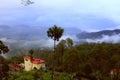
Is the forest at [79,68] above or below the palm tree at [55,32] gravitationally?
below

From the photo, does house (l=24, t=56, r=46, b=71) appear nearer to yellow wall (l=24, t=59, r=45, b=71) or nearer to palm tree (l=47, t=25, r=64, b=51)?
yellow wall (l=24, t=59, r=45, b=71)

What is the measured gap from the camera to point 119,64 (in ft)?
329

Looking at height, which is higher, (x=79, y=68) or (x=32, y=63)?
(x=32, y=63)

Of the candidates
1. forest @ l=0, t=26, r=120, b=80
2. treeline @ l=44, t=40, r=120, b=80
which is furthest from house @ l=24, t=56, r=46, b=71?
treeline @ l=44, t=40, r=120, b=80

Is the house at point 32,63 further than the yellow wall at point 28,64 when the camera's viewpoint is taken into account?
No

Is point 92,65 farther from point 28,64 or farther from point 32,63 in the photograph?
point 28,64

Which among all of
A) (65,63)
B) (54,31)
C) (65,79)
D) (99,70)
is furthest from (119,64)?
(54,31)

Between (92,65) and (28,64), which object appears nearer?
(92,65)

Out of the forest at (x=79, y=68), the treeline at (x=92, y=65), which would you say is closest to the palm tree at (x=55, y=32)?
the forest at (x=79, y=68)

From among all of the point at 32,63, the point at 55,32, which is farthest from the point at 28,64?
the point at 55,32

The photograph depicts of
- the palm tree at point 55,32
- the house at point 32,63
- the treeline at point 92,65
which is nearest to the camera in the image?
the palm tree at point 55,32

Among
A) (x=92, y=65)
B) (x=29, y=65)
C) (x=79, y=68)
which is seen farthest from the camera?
(x=29, y=65)

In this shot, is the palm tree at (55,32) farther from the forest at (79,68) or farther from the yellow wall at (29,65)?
the yellow wall at (29,65)

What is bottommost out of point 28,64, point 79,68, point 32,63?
point 79,68
